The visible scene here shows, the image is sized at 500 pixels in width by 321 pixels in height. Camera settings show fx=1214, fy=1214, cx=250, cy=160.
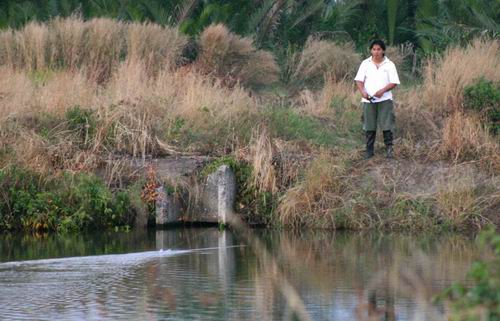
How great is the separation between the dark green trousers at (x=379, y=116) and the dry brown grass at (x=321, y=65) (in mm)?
6817

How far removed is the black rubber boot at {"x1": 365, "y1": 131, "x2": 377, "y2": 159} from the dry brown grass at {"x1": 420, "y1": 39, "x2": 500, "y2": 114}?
93.7 inches

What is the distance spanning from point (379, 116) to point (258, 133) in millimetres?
1948

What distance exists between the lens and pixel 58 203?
16.9m

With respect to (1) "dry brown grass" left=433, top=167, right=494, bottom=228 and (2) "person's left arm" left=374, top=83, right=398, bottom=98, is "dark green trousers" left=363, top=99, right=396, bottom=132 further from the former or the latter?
(1) "dry brown grass" left=433, top=167, right=494, bottom=228

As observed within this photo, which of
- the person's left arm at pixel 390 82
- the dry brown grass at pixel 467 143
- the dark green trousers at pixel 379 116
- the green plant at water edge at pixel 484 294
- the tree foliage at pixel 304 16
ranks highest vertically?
the tree foliage at pixel 304 16

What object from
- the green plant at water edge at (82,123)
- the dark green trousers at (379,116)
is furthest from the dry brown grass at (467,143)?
the green plant at water edge at (82,123)

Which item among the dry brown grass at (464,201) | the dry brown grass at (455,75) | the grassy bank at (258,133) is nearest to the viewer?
the dry brown grass at (464,201)

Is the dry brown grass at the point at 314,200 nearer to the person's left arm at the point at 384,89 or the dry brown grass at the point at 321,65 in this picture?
the person's left arm at the point at 384,89

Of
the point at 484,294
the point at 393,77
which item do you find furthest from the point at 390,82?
the point at 484,294

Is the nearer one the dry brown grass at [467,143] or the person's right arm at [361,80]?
the person's right arm at [361,80]

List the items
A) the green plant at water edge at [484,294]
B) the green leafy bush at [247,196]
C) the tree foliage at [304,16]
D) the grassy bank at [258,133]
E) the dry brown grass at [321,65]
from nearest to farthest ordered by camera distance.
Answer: the green plant at water edge at [484,294]
the grassy bank at [258,133]
the green leafy bush at [247,196]
the dry brown grass at [321,65]
the tree foliage at [304,16]

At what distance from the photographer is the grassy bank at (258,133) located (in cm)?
1708

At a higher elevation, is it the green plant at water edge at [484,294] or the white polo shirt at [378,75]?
the white polo shirt at [378,75]

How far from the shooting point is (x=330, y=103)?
21.5 m
